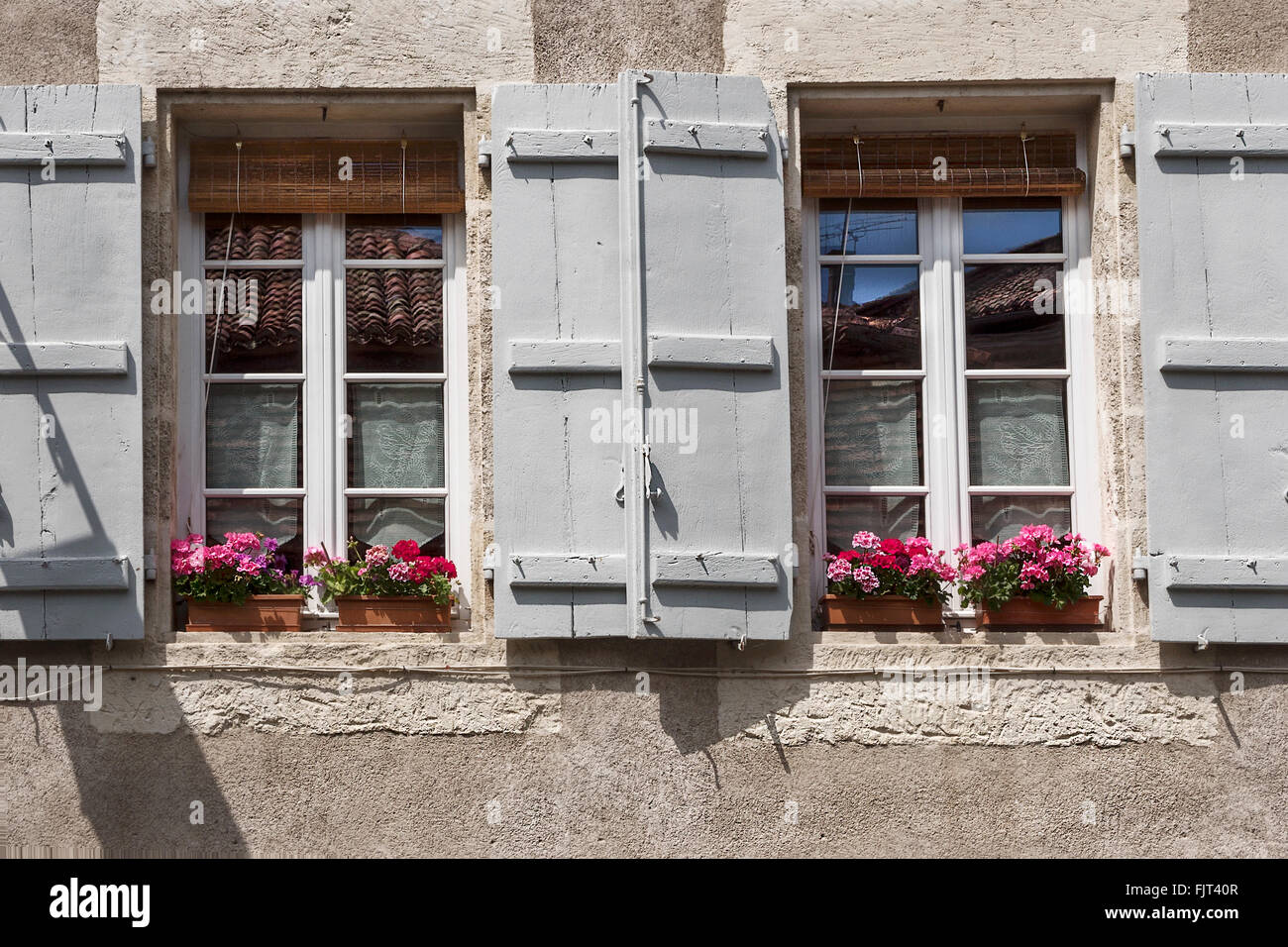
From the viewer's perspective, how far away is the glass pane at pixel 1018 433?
4.29 meters

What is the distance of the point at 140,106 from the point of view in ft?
13.4

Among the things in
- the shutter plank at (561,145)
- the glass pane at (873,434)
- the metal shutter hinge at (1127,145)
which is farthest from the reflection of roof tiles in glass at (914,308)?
the shutter plank at (561,145)

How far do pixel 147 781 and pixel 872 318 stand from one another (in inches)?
107

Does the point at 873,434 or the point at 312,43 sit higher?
the point at 312,43

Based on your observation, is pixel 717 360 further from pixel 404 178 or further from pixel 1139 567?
pixel 1139 567

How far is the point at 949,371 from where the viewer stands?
170 inches

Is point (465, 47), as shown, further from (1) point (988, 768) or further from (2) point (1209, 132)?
(1) point (988, 768)

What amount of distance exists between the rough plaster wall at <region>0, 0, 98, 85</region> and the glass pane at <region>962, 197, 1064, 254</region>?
2892 mm

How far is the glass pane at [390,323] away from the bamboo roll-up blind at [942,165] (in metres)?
1.31

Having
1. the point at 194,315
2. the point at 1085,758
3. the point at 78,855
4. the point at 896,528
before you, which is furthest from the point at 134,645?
the point at 1085,758

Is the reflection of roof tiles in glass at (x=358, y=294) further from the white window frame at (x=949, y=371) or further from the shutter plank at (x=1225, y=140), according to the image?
the shutter plank at (x=1225, y=140)

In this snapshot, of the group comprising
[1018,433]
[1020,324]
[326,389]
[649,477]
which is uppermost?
[1020,324]

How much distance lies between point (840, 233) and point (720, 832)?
6.50 feet

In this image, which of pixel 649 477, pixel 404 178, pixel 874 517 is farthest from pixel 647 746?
pixel 404 178
